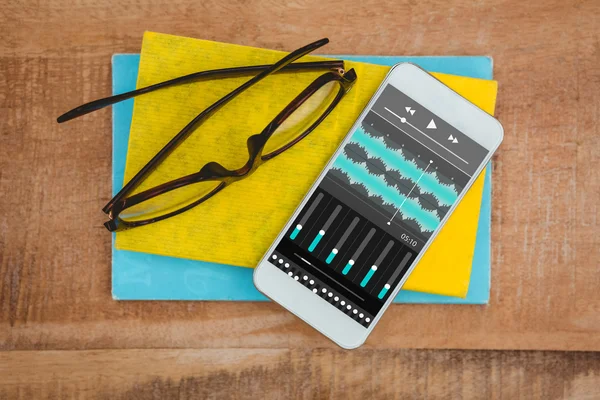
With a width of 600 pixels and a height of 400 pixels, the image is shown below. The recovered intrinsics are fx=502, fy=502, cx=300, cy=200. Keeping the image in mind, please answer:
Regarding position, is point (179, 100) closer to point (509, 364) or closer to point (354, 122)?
point (354, 122)

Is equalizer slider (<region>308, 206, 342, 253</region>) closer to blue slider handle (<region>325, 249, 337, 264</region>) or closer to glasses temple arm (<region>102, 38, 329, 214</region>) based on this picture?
blue slider handle (<region>325, 249, 337, 264</region>)

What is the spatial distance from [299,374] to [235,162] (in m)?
0.18

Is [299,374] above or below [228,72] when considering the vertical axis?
below

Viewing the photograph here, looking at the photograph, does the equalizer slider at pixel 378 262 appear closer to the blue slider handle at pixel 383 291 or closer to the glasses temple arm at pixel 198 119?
the blue slider handle at pixel 383 291

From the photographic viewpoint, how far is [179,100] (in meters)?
0.40

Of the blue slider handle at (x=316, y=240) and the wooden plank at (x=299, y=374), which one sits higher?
the blue slider handle at (x=316, y=240)

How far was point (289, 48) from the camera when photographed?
1.35 feet

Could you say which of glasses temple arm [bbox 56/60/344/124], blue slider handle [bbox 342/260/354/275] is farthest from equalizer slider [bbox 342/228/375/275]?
glasses temple arm [bbox 56/60/344/124]

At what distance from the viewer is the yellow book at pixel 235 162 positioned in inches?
15.8

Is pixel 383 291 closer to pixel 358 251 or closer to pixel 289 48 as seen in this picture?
pixel 358 251

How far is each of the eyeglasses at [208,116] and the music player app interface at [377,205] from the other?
38mm

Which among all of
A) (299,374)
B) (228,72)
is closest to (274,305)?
(299,374)

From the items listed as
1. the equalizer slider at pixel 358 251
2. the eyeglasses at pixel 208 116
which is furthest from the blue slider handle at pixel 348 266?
the eyeglasses at pixel 208 116

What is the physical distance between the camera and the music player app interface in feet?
1.28
